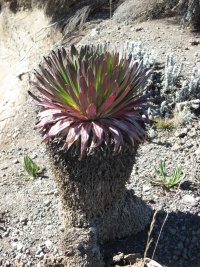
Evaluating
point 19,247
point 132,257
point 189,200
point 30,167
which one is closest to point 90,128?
point 132,257

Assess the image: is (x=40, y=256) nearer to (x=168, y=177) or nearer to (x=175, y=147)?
(x=168, y=177)

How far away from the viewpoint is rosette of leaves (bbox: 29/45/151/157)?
3328 mm

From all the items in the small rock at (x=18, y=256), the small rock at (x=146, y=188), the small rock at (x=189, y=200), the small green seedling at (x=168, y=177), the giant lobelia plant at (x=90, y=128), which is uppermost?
the giant lobelia plant at (x=90, y=128)

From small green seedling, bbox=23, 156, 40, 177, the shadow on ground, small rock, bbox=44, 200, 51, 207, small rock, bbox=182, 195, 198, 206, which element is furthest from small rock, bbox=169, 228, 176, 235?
small green seedling, bbox=23, 156, 40, 177

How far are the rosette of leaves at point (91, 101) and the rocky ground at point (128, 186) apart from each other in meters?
0.44

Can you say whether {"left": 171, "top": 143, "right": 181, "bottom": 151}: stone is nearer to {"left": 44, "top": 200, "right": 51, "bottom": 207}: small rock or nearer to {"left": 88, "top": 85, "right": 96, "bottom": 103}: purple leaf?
{"left": 44, "top": 200, "right": 51, "bottom": 207}: small rock

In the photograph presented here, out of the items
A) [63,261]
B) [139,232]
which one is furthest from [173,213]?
[63,261]

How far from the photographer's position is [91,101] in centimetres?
338

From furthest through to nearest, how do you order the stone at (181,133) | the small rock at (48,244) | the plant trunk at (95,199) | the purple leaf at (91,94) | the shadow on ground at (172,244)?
the stone at (181,133)
the small rock at (48,244)
the shadow on ground at (172,244)
the plant trunk at (95,199)
the purple leaf at (91,94)

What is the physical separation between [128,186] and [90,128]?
1543mm

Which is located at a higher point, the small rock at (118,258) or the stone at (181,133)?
the small rock at (118,258)

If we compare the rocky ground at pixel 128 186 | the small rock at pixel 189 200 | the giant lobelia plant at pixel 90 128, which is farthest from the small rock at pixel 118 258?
the small rock at pixel 189 200

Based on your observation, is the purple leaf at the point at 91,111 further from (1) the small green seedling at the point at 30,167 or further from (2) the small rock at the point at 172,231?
(1) the small green seedling at the point at 30,167

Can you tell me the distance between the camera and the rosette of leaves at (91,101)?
3.33 m
